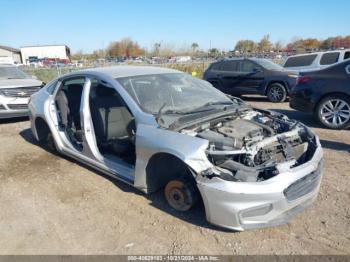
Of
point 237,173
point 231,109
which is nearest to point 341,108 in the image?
point 231,109

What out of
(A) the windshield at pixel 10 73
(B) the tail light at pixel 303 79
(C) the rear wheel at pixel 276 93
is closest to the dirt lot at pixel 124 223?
(B) the tail light at pixel 303 79

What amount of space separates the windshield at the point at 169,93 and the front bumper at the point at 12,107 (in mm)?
5359

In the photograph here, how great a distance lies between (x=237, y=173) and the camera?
282 centimetres

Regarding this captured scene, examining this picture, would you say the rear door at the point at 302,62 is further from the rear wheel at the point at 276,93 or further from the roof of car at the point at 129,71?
the roof of car at the point at 129,71

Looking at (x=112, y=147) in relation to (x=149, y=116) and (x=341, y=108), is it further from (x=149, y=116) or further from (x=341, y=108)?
(x=341, y=108)

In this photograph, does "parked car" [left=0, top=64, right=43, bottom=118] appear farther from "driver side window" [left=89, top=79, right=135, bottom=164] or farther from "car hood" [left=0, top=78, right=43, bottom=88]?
"driver side window" [left=89, top=79, right=135, bottom=164]

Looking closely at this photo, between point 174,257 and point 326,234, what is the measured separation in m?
1.45

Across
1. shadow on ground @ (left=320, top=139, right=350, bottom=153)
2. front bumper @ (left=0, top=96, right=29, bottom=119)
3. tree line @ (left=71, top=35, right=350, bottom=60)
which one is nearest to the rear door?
shadow on ground @ (left=320, top=139, right=350, bottom=153)

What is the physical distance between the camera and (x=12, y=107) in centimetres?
810

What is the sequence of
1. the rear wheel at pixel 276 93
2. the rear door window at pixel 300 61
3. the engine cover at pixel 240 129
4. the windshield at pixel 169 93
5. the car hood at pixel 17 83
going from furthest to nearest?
1. the rear door window at pixel 300 61
2. the rear wheel at pixel 276 93
3. the car hood at pixel 17 83
4. the windshield at pixel 169 93
5. the engine cover at pixel 240 129

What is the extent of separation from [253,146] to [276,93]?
310 inches

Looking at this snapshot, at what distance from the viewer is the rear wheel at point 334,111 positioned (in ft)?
21.3

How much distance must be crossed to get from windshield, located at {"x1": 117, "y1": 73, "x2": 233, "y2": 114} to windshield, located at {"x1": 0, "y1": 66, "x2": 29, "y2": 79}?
22.4ft

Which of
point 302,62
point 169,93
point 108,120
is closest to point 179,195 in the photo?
point 169,93
